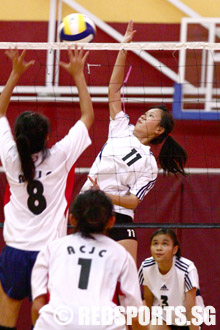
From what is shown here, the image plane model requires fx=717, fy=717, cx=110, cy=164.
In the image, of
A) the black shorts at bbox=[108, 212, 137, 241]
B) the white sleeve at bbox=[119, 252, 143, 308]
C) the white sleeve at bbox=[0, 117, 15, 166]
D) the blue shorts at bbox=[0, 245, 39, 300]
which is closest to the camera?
the white sleeve at bbox=[119, 252, 143, 308]

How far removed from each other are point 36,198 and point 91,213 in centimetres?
50

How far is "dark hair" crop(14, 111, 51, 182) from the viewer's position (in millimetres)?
3980

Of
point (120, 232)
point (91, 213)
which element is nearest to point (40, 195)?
point (91, 213)

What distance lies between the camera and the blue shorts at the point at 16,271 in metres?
3.96

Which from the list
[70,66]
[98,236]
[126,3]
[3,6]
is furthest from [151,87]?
[98,236]

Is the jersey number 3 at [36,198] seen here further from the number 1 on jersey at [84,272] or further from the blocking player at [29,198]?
the number 1 on jersey at [84,272]

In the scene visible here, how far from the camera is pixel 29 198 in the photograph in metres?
4.00

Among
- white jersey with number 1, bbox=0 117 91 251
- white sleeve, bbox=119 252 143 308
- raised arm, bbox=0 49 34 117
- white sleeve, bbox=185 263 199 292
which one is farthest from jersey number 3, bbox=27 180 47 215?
white sleeve, bbox=185 263 199 292

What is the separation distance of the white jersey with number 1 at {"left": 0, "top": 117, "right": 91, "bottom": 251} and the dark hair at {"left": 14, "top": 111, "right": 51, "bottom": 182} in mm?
51

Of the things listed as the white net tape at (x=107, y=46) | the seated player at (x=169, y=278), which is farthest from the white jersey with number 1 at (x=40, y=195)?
the seated player at (x=169, y=278)

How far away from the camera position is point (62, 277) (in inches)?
138

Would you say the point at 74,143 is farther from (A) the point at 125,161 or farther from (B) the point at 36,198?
(A) the point at 125,161

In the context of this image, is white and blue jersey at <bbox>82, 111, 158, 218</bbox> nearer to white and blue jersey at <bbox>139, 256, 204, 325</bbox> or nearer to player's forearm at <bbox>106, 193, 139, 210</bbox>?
player's forearm at <bbox>106, 193, 139, 210</bbox>

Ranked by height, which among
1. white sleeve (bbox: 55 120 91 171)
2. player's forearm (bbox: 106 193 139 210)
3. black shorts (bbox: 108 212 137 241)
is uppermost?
white sleeve (bbox: 55 120 91 171)
